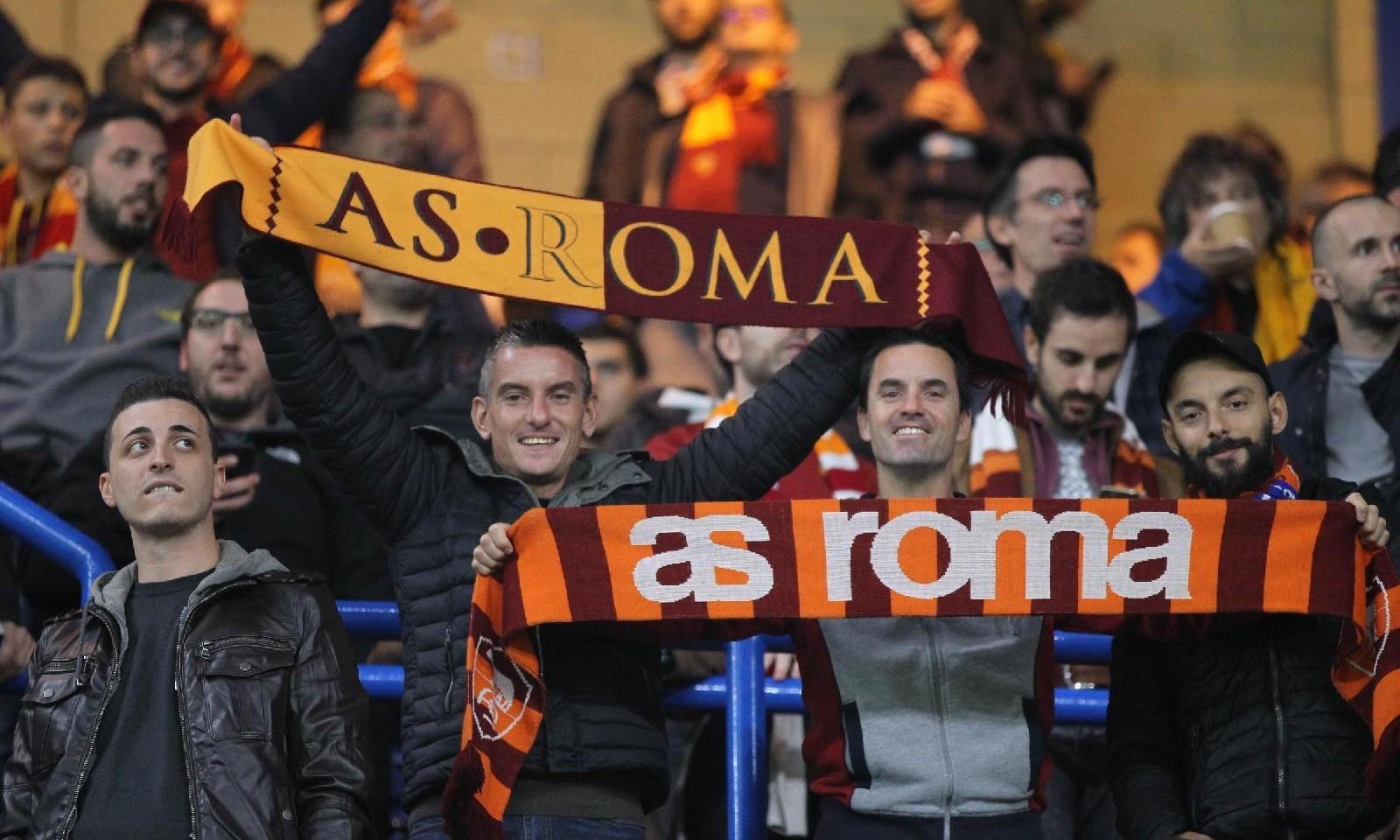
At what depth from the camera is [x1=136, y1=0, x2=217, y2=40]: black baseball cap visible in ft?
→ 24.5

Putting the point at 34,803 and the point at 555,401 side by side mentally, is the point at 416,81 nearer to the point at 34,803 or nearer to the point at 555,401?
the point at 555,401

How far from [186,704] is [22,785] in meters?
0.38

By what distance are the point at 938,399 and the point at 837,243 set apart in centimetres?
44

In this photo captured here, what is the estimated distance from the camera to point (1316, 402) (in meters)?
5.65

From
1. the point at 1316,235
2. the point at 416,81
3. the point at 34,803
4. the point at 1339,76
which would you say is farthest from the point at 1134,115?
the point at 34,803

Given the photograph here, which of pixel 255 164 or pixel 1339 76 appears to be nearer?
pixel 255 164

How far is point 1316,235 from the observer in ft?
19.2

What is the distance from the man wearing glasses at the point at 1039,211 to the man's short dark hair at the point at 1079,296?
17.8 inches

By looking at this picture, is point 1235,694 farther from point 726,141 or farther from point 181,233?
point 726,141

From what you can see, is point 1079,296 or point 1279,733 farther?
point 1079,296

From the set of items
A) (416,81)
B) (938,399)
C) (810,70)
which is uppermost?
(810,70)

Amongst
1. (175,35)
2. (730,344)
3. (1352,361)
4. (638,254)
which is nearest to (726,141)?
(175,35)

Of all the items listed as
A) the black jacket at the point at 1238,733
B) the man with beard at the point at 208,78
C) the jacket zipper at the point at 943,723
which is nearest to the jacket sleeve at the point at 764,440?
the jacket zipper at the point at 943,723

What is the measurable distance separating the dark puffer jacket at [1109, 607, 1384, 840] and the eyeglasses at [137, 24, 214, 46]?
4.27 metres
